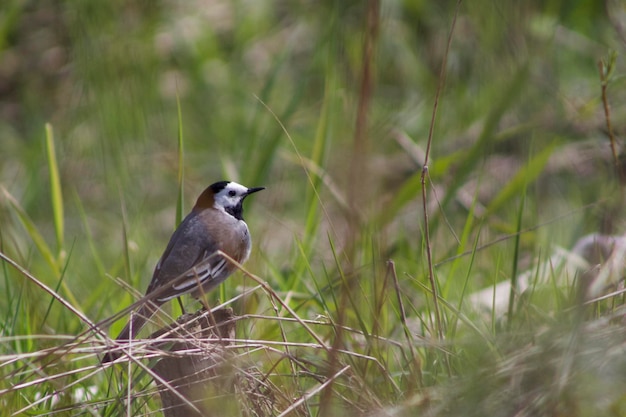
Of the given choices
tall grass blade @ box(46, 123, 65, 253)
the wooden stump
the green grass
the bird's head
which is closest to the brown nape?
the bird's head

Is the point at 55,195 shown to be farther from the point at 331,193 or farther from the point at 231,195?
the point at 331,193

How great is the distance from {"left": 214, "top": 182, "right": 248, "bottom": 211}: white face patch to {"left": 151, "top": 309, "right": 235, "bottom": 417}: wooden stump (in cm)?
126

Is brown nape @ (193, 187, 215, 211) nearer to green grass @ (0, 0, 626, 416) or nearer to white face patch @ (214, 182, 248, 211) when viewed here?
white face patch @ (214, 182, 248, 211)

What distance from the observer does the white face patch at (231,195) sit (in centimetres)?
404

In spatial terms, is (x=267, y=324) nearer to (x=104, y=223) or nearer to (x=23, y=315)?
(x=23, y=315)

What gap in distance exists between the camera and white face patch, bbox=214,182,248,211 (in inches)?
159

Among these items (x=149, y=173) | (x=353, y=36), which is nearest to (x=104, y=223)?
(x=149, y=173)

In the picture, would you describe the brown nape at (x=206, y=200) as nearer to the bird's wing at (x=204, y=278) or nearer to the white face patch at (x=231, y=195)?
the white face patch at (x=231, y=195)

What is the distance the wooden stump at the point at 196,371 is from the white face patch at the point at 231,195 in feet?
4.15

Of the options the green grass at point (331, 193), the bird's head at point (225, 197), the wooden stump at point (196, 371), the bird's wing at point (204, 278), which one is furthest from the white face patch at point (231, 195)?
the wooden stump at point (196, 371)

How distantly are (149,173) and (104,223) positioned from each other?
55 centimetres

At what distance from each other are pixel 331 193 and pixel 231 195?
69.0 inches

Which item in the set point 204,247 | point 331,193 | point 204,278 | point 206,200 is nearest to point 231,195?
point 206,200

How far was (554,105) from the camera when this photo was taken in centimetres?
579
